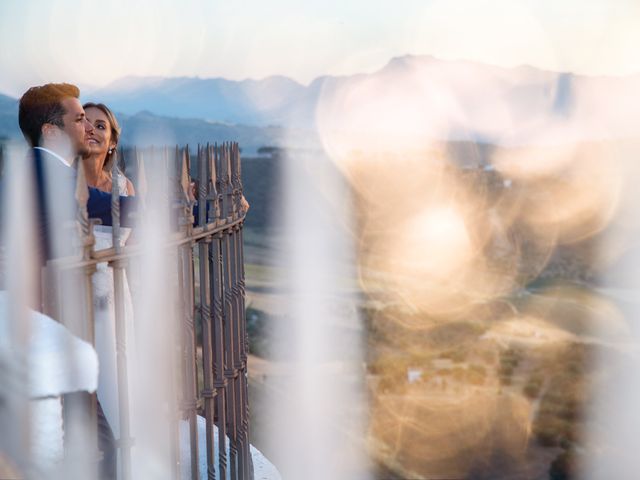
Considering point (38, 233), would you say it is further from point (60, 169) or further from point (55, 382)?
point (55, 382)

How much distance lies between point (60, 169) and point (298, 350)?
19.3 meters

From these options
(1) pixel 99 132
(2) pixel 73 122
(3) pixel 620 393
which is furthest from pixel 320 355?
(2) pixel 73 122

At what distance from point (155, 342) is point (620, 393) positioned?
18.2 m

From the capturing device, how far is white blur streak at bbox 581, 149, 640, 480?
1595cm

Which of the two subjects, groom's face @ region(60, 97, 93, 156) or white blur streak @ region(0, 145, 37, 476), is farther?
groom's face @ region(60, 97, 93, 156)

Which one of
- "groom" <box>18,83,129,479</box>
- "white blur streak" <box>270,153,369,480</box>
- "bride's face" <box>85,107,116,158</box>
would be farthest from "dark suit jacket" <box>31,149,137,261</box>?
"white blur streak" <box>270,153,369,480</box>

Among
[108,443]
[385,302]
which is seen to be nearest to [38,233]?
[108,443]

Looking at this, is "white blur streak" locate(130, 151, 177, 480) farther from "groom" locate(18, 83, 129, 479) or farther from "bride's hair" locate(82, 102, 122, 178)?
"bride's hair" locate(82, 102, 122, 178)

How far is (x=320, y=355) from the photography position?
70.1 ft

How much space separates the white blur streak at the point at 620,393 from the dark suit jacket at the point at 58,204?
14124mm

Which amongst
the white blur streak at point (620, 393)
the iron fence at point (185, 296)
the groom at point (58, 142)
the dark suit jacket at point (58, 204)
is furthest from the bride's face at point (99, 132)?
the white blur streak at point (620, 393)

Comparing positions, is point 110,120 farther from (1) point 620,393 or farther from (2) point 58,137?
(1) point 620,393

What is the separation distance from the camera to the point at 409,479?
604 inches

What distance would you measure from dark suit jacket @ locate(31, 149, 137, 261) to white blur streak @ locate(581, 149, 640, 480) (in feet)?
46.3
